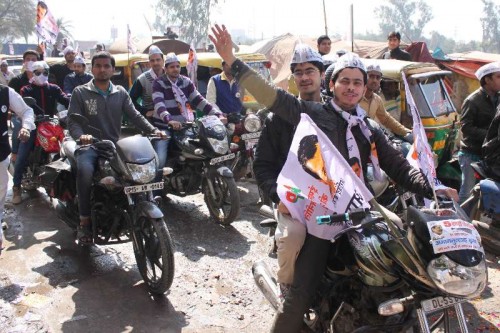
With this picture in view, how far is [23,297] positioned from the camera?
406cm

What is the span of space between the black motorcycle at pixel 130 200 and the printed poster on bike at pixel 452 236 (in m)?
2.25

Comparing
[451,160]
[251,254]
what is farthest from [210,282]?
[451,160]

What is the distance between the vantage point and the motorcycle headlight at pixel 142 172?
405 cm

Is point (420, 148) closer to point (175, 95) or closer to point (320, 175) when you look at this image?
point (320, 175)

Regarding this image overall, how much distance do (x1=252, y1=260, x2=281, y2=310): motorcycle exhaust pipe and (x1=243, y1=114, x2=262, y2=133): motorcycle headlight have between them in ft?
10.2

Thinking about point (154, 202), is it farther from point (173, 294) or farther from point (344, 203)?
point (344, 203)

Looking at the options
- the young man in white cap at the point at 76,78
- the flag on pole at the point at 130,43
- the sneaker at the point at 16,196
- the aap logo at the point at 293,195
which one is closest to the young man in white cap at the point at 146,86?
the young man in white cap at the point at 76,78

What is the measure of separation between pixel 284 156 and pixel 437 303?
129cm

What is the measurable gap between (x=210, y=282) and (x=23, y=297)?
60.3 inches

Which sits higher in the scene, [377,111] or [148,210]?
[377,111]

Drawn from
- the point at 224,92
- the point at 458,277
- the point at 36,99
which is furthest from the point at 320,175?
the point at 36,99

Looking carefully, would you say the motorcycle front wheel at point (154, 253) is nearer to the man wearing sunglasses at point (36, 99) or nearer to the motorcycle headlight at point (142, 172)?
the motorcycle headlight at point (142, 172)

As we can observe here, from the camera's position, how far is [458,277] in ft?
6.56

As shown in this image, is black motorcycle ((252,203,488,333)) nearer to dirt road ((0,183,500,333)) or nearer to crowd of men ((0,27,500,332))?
crowd of men ((0,27,500,332))
